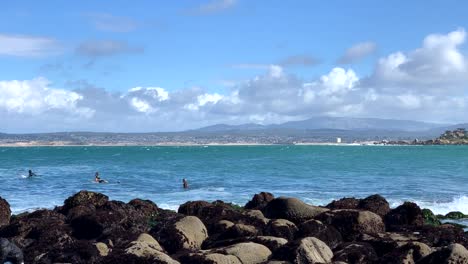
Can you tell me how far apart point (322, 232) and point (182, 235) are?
3856 millimetres

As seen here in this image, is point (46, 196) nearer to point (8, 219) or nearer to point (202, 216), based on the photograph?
point (8, 219)

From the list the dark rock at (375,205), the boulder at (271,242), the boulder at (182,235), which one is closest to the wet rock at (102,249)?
the boulder at (182,235)

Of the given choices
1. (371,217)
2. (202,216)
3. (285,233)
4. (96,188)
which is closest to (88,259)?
(285,233)

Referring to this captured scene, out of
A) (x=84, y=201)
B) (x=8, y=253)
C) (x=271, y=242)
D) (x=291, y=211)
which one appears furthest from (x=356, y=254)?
(x=84, y=201)

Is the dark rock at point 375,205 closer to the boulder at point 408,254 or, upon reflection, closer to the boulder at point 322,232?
the boulder at point 322,232

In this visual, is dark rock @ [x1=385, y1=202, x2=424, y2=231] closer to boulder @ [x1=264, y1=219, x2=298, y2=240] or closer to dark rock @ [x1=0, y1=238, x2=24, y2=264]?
boulder @ [x1=264, y1=219, x2=298, y2=240]

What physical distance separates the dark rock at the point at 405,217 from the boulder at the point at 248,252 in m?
7.44

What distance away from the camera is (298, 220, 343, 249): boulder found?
59.2 feet

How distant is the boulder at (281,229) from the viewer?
1852 centimetres

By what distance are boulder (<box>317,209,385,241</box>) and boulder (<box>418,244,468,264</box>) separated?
14.5 feet

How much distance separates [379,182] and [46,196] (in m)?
28.4

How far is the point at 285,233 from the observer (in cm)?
1856

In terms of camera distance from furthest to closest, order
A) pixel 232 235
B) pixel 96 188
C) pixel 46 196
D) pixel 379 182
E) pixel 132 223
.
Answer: pixel 379 182, pixel 96 188, pixel 46 196, pixel 132 223, pixel 232 235

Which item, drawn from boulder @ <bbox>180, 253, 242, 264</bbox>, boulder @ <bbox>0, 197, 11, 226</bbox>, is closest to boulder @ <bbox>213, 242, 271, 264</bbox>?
boulder @ <bbox>180, 253, 242, 264</bbox>
